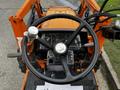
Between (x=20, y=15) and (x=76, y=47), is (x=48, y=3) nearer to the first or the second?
(x=20, y=15)

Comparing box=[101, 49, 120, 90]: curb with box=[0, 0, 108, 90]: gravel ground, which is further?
box=[0, 0, 108, 90]: gravel ground

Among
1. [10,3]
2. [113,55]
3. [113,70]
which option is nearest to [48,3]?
[10,3]

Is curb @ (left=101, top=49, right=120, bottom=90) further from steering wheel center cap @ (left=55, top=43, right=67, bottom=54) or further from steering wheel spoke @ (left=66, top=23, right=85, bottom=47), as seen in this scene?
steering wheel center cap @ (left=55, top=43, right=67, bottom=54)

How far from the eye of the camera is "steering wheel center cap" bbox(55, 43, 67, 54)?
3.66 metres

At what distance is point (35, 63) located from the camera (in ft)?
15.2

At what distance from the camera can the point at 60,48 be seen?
3.66m

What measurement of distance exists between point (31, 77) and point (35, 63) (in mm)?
221

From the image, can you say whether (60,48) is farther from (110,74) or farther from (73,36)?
(110,74)

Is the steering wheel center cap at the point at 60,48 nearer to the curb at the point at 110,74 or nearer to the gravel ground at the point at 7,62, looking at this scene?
the curb at the point at 110,74

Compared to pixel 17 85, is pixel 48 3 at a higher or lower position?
higher

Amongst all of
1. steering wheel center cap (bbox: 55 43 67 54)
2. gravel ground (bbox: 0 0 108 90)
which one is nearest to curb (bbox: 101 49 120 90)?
gravel ground (bbox: 0 0 108 90)

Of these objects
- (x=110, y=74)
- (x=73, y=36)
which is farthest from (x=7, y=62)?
(x=73, y=36)

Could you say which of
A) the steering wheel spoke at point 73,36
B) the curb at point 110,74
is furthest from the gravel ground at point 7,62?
the steering wheel spoke at point 73,36

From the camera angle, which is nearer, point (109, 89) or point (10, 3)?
point (109, 89)
